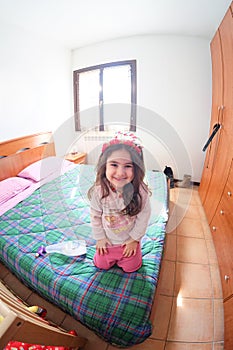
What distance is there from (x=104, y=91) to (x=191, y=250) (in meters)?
1.34

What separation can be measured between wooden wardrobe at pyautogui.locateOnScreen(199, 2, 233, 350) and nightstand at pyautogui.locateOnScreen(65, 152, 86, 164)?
96 centimetres

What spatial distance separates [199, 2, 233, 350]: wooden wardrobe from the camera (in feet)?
3.10

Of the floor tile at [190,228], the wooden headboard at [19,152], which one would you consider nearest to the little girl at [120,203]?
the floor tile at [190,228]

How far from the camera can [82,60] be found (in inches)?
30.7

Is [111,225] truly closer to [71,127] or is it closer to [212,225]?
[71,127]

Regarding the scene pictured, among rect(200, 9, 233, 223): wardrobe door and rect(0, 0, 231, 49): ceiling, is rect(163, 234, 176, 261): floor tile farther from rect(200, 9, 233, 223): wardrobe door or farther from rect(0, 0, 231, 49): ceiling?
rect(0, 0, 231, 49): ceiling

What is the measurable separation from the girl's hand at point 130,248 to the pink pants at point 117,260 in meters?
0.02

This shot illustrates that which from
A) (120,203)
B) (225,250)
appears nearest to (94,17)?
(120,203)

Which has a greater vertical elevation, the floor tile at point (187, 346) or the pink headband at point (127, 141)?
the pink headband at point (127, 141)

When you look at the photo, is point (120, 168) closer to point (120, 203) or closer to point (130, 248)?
point (120, 203)

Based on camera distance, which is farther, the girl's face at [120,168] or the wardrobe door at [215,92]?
the wardrobe door at [215,92]

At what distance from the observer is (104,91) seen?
0.72m

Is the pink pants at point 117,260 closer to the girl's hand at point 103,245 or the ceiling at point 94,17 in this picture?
the girl's hand at point 103,245

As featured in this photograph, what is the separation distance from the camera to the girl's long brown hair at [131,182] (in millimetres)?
522
